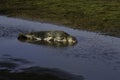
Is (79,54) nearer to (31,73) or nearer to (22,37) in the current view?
(31,73)

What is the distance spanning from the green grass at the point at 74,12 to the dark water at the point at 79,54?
133 inches

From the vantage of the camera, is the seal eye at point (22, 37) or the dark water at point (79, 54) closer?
the dark water at point (79, 54)

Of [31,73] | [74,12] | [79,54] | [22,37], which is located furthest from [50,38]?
[74,12]

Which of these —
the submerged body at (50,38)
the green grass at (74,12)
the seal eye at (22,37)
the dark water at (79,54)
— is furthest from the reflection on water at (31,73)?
the green grass at (74,12)

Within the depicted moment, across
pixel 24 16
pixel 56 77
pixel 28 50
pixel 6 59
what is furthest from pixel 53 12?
pixel 56 77

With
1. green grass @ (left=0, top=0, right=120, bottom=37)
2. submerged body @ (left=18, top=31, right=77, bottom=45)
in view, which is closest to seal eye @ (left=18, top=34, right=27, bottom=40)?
submerged body @ (left=18, top=31, right=77, bottom=45)

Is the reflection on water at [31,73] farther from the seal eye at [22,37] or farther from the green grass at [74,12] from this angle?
the green grass at [74,12]

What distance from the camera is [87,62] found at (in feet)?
61.9

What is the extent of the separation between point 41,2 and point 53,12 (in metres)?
8.00

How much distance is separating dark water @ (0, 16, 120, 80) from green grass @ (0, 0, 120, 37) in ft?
11.1

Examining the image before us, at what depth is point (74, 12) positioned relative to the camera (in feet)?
125

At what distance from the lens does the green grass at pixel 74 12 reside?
103 ft

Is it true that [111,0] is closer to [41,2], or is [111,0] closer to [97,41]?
[41,2]

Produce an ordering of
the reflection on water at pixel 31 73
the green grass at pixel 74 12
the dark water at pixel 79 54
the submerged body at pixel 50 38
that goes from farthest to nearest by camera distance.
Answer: the green grass at pixel 74 12 → the submerged body at pixel 50 38 → the dark water at pixel 79 54 → the reflection on water at pixel 31 73
